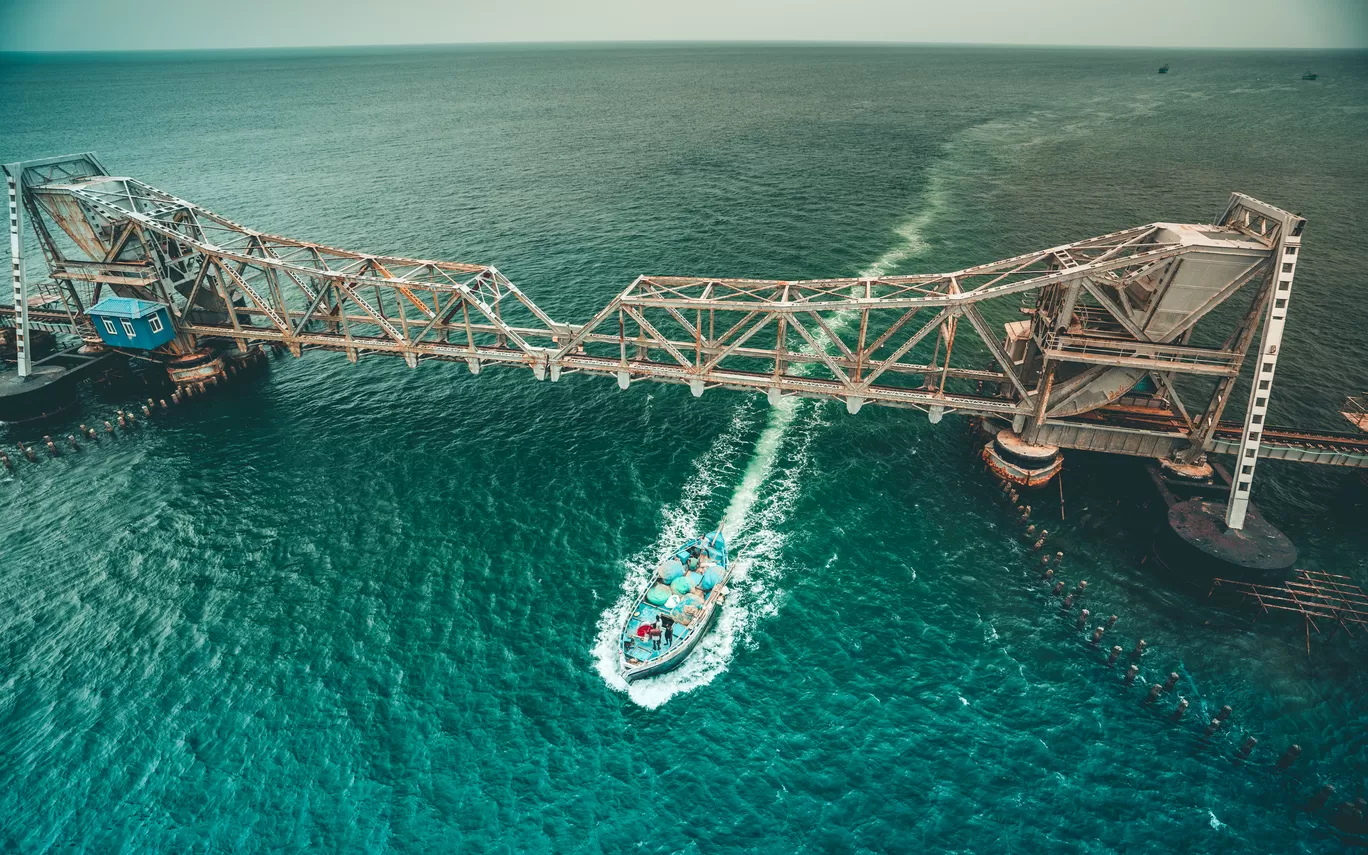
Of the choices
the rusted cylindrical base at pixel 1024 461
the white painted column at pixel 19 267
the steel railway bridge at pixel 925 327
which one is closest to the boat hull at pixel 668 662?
the steel railway bridge at pixel 925 327

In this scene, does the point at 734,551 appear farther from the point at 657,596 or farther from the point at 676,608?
the point at 657,596

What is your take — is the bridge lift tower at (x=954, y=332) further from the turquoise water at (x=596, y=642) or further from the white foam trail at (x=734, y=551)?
the white foam trail at (x=734, y=551)

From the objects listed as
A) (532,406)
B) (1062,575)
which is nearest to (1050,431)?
(1062,575)

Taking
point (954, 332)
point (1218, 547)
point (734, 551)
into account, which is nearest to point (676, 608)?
point (734, 551)

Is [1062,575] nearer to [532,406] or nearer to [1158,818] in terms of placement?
[1158,818]

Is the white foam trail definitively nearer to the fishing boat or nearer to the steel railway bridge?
the fishing boat

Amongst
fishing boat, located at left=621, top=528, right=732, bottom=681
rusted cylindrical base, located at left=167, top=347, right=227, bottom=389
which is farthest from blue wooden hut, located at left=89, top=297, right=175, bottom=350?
fishing boat, located at left=621, top=528, right=732, bottom=681
